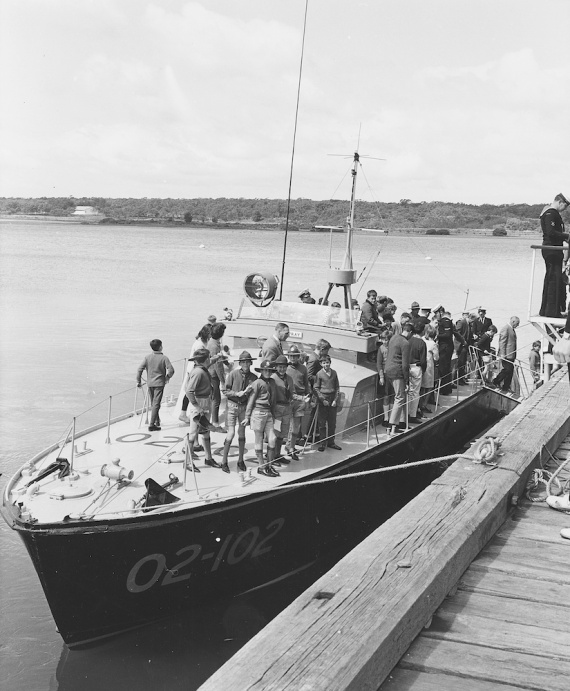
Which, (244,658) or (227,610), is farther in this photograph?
(227,610)

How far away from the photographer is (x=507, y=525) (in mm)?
4605

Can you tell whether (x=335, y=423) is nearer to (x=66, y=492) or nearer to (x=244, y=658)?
(x=66, y=492)

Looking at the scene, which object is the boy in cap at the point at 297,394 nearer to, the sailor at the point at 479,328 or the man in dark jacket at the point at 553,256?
the man in dark jacket at the point at 553,256

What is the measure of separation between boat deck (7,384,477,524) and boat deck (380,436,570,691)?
4929 millimetres

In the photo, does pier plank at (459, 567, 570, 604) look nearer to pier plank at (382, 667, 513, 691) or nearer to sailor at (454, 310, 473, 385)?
pier plank at (382, 667, 513, 691)

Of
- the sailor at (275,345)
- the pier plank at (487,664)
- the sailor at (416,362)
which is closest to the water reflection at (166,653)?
the sailor at (275,345)

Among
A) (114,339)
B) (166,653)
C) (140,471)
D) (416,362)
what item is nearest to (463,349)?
(416,362)

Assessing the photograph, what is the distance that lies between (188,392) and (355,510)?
3.11 m

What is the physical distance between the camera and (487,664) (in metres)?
3.00

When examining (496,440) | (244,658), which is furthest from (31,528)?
(244,658)

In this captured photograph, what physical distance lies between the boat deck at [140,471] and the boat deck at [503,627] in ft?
16.2

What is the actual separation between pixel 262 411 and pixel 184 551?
1.99m

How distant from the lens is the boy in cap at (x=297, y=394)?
1016cm

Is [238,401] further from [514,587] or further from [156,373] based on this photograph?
[514,587]
